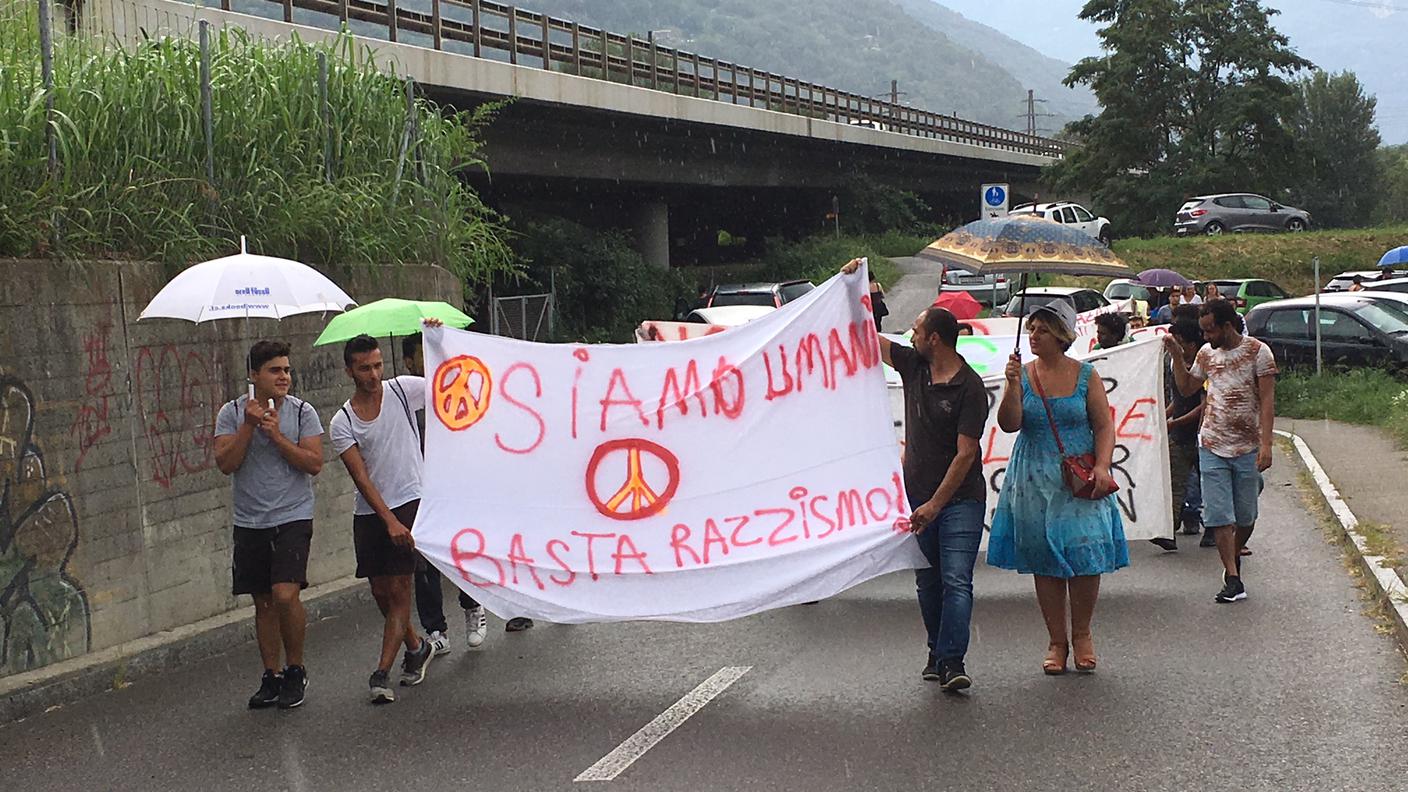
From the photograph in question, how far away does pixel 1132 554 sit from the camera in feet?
34.1

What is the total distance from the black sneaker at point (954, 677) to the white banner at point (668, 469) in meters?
0.51

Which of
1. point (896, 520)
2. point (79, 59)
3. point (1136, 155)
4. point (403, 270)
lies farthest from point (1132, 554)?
point (1136, 155)

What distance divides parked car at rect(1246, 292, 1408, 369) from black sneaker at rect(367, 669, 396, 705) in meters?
17.5

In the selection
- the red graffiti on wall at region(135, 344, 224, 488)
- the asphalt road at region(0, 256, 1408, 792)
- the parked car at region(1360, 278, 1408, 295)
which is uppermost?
the parked car at region(1360, 278, 1408, 295)

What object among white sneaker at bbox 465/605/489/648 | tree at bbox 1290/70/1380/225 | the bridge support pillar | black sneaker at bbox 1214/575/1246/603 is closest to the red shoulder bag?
black sneaker at bbox 1214/575/1246/603

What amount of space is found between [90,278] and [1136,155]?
175 ft

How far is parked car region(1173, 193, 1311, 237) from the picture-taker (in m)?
47.4

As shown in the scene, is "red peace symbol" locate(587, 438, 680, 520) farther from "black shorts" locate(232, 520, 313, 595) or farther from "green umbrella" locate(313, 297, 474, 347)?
"black shorts" locate(232, 520, 313, 595)

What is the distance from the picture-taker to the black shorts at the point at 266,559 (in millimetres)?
6910

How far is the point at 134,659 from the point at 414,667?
1700mm

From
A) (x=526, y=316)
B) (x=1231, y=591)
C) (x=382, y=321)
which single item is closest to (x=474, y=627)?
(x=382, y=321)

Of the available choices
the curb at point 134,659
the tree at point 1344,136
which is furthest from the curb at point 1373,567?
the tree at point 1344,136

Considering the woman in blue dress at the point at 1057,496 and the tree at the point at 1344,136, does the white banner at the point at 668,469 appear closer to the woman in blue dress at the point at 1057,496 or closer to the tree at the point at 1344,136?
the woman in blue dress at the point at 1057,496

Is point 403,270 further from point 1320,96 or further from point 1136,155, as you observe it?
point 1320,96
